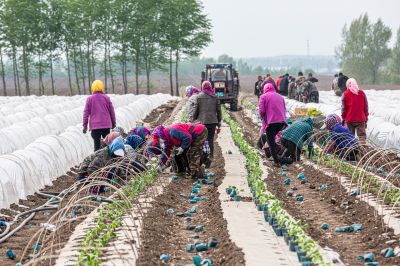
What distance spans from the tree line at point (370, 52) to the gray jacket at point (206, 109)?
8176 cm

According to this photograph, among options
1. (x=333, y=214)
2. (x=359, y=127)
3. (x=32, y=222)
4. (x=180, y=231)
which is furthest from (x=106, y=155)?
(x=359, y=127)

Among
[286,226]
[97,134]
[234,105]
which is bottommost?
[234,105]

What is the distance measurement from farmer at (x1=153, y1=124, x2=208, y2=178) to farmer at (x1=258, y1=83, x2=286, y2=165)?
1794 millimetres

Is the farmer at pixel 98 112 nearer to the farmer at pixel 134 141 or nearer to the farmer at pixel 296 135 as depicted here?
the farmer at pixel 134 141

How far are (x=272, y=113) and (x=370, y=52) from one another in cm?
8449

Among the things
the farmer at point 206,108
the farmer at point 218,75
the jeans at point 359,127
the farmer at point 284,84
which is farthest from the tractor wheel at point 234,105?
the farmer at point 206,108

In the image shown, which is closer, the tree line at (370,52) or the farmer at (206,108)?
the farmer at (206,108)

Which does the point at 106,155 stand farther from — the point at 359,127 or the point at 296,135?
the point at 359,127

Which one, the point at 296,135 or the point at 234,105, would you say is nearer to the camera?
the point at 296,135

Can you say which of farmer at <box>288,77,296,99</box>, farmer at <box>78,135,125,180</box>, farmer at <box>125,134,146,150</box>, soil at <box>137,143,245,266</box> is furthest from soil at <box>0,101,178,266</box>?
farmer at <box>288,77,296,99</box>

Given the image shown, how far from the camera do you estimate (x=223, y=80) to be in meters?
32.5

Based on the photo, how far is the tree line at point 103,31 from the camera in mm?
59031

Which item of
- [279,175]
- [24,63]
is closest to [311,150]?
[279,175]

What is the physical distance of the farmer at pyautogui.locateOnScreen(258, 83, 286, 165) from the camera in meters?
13.8
